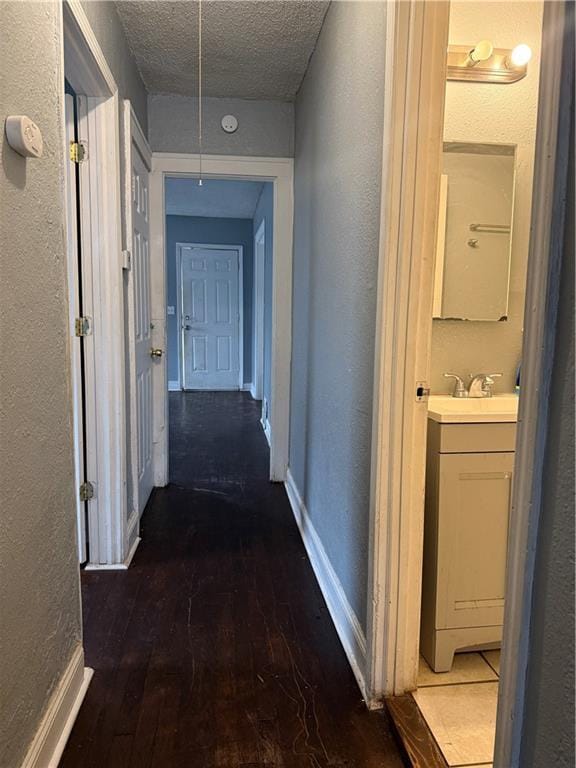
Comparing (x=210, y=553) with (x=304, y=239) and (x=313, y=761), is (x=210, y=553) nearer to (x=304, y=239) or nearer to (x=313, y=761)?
(x=313, y=761)

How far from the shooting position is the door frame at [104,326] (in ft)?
6.89

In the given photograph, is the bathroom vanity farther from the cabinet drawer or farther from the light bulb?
the light bulb

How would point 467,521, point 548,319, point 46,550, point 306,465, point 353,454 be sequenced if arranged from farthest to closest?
point 306,465 < point 353,454 < point 467,521 < point 46,550 < point 548,319

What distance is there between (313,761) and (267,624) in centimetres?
63

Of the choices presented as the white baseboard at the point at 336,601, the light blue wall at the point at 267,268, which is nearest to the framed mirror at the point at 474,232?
the white baseboard at the point at 336,601

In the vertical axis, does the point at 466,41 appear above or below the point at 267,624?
above

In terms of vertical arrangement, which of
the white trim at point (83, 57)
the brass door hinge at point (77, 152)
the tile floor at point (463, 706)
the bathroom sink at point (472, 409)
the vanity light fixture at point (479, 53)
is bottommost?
the tile floor at point (463, 706)

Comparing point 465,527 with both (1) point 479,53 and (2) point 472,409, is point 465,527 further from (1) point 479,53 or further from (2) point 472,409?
(1) point 479,53

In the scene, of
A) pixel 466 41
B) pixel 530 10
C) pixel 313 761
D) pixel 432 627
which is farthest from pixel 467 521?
pixel 530 10

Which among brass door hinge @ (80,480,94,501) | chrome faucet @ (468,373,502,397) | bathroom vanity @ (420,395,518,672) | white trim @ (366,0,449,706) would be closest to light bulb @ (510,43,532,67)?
white trim @ (366,0,449,706)

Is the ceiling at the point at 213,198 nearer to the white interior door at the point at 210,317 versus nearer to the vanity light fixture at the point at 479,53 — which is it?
the white interior door at the point at 210,317

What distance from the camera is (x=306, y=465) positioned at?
9.18 ft

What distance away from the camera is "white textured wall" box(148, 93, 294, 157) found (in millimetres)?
3143

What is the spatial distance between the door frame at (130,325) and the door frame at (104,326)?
11cm
